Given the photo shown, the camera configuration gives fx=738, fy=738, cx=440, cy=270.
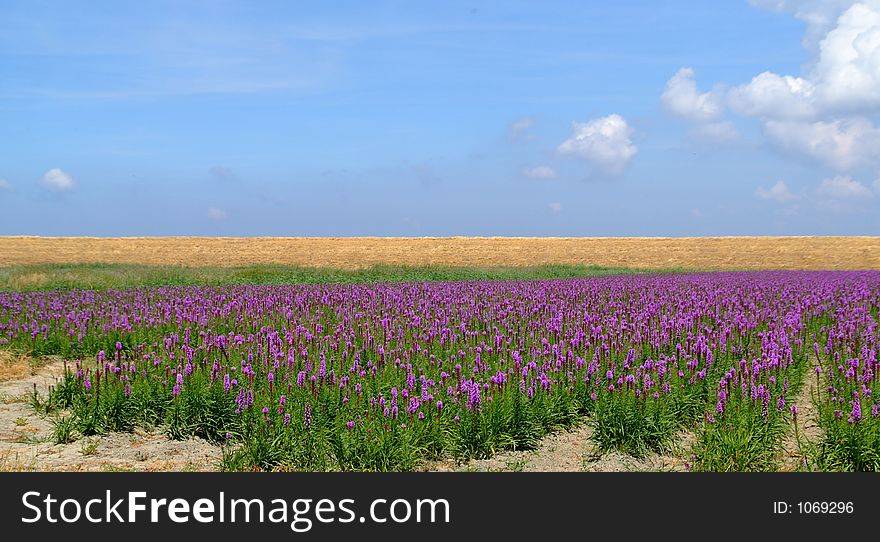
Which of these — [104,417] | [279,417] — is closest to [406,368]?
[279,417]

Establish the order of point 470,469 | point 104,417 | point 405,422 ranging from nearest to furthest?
1. point 470,469
2. point 405,422
3. point 104,417

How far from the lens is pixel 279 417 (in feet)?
20.6

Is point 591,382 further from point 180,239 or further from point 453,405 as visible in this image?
point 180,239

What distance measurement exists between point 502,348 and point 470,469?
9.90 ft

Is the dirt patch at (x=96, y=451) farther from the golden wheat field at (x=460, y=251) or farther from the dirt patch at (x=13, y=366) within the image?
the golden wheat field at (x=460, y=251)

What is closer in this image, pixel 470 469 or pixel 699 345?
pixel 470 469

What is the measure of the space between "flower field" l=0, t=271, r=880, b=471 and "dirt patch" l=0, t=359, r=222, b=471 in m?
0.18

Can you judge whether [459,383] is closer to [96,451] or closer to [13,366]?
[96,451]

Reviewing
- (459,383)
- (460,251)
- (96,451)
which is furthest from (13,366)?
(460,251)

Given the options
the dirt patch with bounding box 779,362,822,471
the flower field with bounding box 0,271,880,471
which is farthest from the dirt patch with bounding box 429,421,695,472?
the dirt patch with bounding box 779,362,822,471

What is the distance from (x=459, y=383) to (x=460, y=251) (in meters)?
45.4

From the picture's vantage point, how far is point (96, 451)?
251 inches

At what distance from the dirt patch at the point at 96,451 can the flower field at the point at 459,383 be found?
18cm

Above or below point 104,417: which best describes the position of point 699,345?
above
